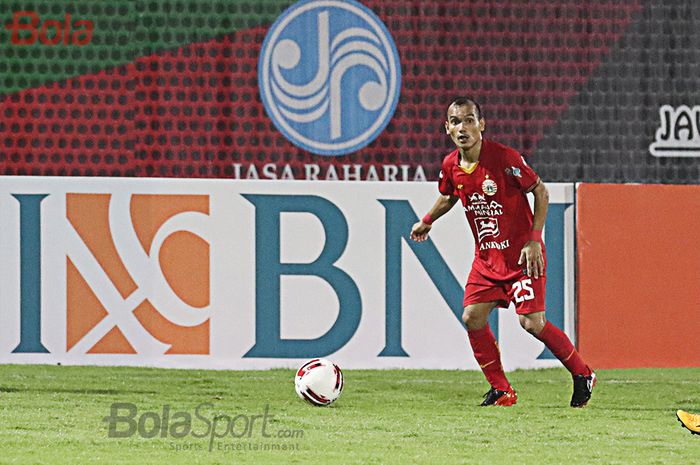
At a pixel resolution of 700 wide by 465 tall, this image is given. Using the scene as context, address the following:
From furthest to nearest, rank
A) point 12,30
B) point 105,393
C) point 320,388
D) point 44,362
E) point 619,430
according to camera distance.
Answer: point 12,30
point 44,362
point 105,393
point 320,388
point 619,430

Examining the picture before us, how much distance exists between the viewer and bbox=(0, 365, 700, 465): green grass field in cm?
389

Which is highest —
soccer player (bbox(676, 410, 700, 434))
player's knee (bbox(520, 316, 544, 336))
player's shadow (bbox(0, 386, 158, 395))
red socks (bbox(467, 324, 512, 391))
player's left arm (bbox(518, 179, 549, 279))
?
player's left arm (bbox(518, 179, 549, 279))

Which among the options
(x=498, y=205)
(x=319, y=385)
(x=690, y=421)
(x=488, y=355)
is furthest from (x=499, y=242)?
(x=690, y=421)

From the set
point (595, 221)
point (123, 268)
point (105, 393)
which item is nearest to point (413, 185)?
point (595, 221)

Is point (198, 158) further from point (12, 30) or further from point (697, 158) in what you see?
point (697, 158)

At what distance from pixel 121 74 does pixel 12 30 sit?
1.93 ft

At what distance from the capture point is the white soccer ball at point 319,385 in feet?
16.2

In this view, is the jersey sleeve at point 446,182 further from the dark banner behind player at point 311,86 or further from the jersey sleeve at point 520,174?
the dark banner behind player at point 311,86

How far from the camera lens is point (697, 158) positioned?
695 cm

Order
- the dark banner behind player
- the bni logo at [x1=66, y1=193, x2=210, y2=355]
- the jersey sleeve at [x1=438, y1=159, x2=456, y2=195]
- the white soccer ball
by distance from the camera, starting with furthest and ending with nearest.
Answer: the dark banner behind player → the bni logo at [x1=66, y1=193, x2=210, y2=355] → the jersey sleeve at [x1=438, y1=159, x2=456, y2=195] → the white soccer ball

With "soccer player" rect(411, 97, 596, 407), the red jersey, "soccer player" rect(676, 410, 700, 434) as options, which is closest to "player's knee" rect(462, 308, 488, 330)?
"soccer player" rect(411, 97, 596, 407)

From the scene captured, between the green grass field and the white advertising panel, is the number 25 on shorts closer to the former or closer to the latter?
the green grass field

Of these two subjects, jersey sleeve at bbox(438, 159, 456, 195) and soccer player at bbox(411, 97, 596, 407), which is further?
jersey sleeve at bbox(438, 159, 456, 195)

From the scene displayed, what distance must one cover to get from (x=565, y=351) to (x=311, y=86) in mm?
2372
